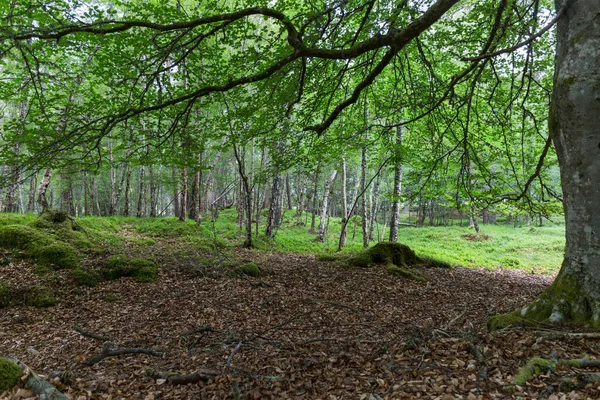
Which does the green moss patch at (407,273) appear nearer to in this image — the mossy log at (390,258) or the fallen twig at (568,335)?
the mossy log at (390,258)

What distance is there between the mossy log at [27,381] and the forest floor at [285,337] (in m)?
0.15

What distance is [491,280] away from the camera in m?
8.80

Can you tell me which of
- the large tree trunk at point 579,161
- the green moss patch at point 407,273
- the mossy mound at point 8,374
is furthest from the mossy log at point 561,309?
the mossy mound at point 8,374

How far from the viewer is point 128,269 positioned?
7605mm

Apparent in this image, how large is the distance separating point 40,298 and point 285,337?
194 inches

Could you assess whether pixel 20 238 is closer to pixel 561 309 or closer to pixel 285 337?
pixel 285 337

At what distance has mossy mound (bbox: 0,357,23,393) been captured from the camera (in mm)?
2777

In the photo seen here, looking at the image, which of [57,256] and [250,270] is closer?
[57,256]

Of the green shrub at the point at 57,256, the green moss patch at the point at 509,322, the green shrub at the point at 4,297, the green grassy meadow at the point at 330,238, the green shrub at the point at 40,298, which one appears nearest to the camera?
the green moss patch at the point at 509,322

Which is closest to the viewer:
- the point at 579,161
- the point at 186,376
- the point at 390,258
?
the point at 186,376

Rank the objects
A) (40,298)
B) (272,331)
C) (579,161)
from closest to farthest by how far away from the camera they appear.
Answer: (579,161) < (272,331) < (40,298)

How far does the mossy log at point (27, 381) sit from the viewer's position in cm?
275

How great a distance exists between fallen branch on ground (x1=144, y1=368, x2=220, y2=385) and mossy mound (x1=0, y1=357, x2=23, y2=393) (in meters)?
1.12

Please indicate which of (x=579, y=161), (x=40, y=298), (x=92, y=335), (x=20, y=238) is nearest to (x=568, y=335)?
(x=579, y=161)
